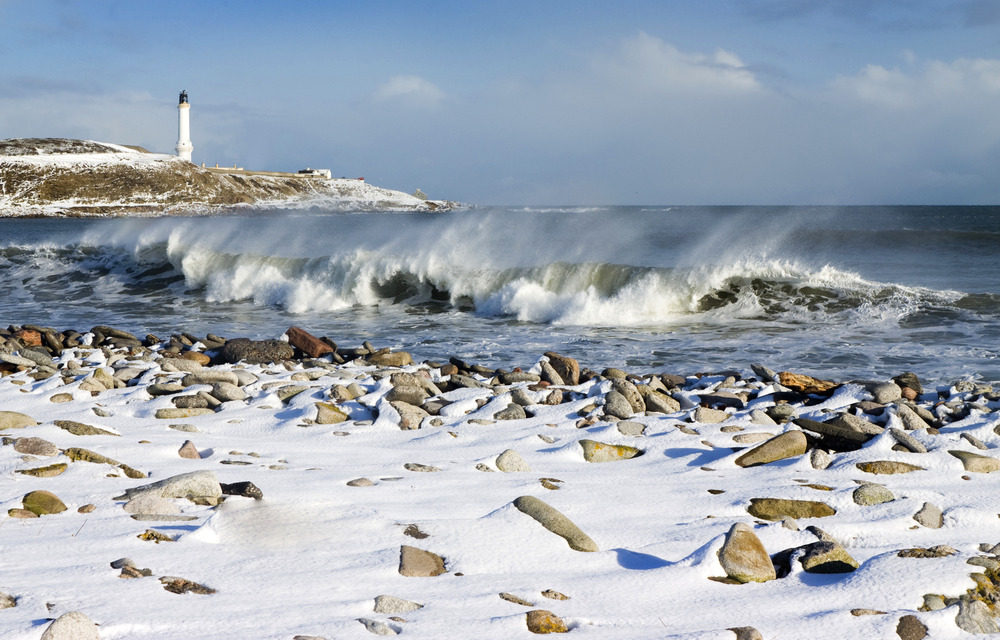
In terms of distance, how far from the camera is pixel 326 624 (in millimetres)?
2146

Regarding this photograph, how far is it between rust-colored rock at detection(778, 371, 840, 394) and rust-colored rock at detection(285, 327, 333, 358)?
4482mm

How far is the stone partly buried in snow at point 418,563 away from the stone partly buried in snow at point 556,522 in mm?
465

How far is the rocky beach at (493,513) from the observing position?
2271 mm

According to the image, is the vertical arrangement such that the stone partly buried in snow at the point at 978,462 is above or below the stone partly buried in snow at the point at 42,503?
above

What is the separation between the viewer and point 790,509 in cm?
322

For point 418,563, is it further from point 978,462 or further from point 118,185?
point 118,185

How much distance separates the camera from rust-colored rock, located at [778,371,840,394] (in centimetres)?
598

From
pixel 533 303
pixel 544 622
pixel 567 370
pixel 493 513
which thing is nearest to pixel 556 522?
pixel 493 513

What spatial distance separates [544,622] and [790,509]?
57.7 inches

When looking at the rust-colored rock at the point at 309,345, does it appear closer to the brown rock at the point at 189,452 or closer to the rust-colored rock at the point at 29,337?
the rust-colored rock at the point at 29,337

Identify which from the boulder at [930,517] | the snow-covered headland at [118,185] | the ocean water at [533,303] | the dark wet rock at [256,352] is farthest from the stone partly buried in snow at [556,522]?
the snow-covered headland at [118,185]

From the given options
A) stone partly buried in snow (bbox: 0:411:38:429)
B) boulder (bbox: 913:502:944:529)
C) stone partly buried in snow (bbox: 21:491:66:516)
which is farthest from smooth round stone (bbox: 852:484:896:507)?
stone partly buried in snow (bbox: 0:411:38:429)

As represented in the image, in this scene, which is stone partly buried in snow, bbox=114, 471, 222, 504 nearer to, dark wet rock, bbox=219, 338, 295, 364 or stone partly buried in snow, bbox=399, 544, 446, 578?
stone partly buried in snow, bbox=399, 544, 446, 578

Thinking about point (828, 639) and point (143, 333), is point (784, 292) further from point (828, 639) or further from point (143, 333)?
point (828, 639)
